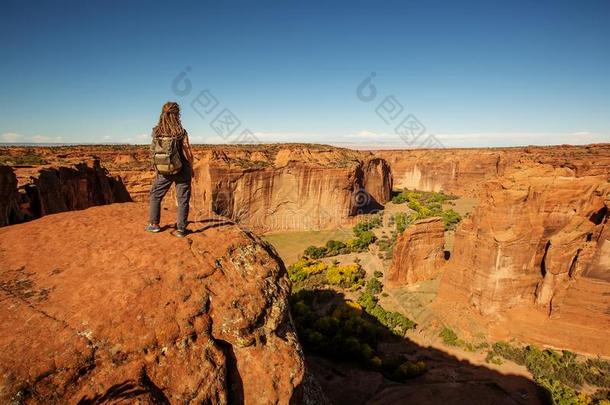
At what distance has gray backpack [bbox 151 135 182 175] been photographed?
6.21 meters

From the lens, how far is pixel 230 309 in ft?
16.1

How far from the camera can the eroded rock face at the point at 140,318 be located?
358 centimetres

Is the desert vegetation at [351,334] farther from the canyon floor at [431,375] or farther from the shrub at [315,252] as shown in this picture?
the shrub at [315,252]

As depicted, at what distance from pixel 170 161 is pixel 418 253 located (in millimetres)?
22044

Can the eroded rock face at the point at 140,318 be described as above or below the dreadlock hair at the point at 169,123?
below

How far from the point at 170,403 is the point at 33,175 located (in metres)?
14.6

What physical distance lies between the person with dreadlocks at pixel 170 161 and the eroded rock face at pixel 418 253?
2026 cm

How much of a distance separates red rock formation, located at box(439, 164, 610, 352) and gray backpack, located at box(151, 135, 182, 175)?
59.6 ft

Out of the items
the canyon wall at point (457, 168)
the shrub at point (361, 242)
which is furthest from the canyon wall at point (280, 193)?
the canyon wall at point (457, 168)

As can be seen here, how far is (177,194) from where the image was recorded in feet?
21.4

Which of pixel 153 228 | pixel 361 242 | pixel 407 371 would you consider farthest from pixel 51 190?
pixel 361 242

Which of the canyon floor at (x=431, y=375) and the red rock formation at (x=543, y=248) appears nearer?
the canyon floor at (x=431, y=375)

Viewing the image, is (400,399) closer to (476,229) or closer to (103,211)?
(476,229)

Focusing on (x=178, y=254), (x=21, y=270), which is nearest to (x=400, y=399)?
(x=178, y=254)
